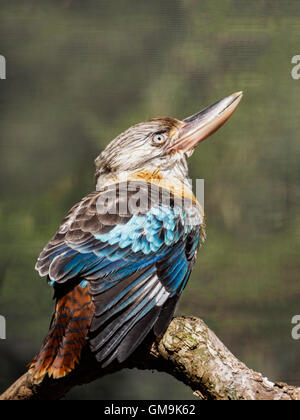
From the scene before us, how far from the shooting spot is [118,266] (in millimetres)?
2066

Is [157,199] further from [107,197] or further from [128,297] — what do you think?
[128,297]

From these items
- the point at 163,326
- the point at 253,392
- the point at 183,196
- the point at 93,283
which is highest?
the point at 183,196

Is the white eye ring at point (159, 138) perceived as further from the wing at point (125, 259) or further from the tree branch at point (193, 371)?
the tree branch at point (193, 371)

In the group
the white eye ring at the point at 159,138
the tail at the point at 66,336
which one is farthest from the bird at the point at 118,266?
the white eye ring at the point at 159,138

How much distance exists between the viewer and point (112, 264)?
6.75ft

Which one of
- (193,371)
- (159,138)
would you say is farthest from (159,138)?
(193,371)

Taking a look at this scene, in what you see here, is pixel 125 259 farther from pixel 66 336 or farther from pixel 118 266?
pixel 66 336

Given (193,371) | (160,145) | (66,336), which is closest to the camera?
(66,336)

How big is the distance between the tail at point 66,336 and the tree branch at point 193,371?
106mm

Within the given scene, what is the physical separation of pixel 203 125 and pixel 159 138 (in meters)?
0.21

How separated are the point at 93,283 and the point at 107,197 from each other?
42 centimetres

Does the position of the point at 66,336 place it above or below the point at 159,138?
below

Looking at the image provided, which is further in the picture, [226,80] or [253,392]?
[226,80]
